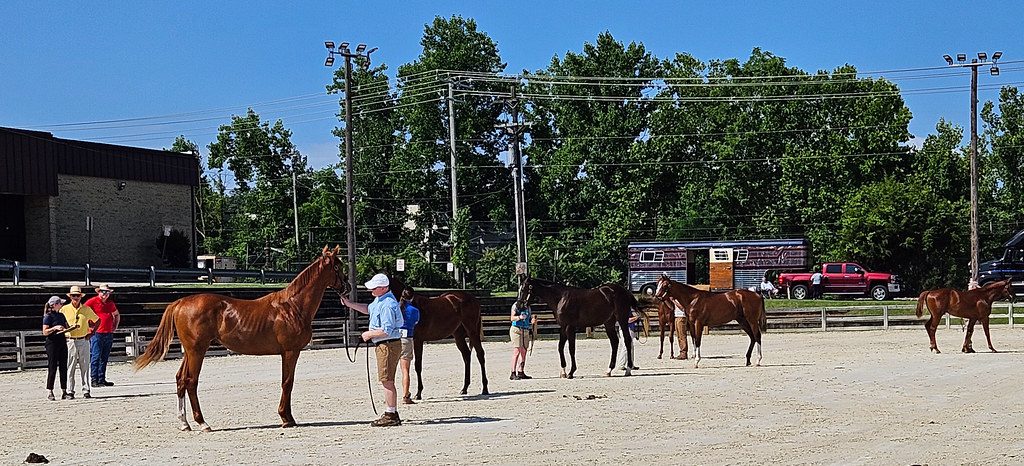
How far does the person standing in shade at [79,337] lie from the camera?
19.5 metres

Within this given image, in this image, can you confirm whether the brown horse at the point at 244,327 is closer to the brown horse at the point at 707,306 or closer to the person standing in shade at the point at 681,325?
the brown horse at the point at 707,306

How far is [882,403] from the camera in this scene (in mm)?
16969

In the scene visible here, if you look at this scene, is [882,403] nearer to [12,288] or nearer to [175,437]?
[175,437]

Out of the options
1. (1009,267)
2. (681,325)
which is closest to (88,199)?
(681,325)

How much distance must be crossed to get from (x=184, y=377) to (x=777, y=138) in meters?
58.5

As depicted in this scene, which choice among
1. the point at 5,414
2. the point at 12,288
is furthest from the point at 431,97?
the point at 5,414

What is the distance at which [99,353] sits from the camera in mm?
21734

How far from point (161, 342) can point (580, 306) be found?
9.16 m

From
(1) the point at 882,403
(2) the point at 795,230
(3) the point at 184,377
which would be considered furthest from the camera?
(2) the point at 795,230

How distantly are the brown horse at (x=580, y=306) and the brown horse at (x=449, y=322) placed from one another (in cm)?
259

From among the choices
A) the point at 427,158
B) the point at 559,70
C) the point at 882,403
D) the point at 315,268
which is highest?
the point at 559,70

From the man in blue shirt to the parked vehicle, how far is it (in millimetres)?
45877

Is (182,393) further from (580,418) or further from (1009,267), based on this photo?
(1009,267)

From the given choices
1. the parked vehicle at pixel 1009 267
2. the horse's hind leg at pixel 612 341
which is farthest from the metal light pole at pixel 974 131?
the horse's hind leg at pixel 612 341
